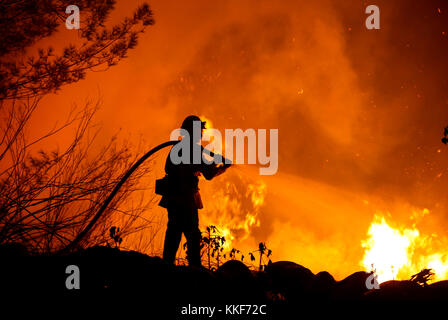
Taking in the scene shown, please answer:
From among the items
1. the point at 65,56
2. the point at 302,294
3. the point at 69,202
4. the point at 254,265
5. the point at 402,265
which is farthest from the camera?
the point at 402,265

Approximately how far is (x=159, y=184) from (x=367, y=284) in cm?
300

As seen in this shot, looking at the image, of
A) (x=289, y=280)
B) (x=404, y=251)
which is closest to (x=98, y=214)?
(x=289, y=280)

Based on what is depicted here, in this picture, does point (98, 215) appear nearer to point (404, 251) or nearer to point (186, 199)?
point (186, 199)

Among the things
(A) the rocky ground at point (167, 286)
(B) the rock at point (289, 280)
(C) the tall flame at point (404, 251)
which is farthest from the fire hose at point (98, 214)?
(C) the tall flame at point (404, 251)

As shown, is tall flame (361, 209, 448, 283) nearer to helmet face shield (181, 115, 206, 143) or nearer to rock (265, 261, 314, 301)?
rock (265, 261, 314, 301)

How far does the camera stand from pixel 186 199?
511cm

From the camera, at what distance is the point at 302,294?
4371 millimetres

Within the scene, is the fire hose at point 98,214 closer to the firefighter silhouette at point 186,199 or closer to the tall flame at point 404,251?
the firefighter silhouette at point 186,199

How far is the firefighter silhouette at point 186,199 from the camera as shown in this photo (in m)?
5.05

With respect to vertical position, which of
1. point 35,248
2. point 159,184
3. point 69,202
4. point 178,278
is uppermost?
point 159,184

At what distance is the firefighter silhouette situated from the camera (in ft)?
16.6

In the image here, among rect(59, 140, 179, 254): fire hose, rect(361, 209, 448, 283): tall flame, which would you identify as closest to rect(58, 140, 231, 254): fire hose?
rect(59, 140, 179, 254): fire hose
